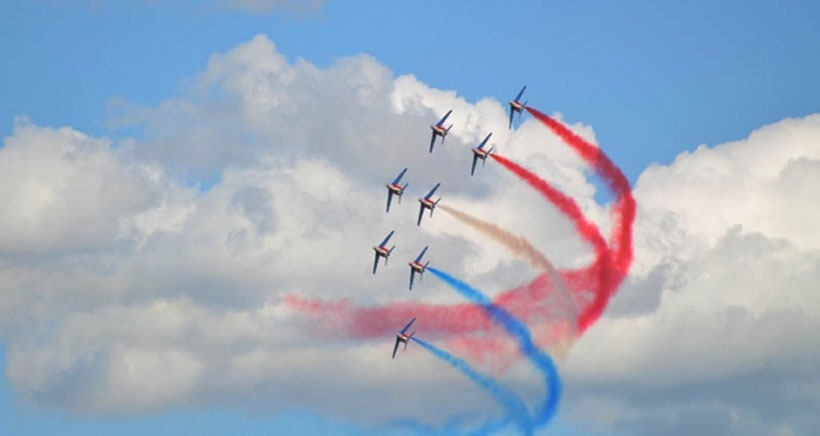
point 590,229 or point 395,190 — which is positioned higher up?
point 395,190

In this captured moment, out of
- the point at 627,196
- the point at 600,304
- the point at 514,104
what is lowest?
the point at 600,304

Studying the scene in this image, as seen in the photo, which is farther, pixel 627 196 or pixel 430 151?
pixel 430 151

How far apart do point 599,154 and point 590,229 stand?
832 cm

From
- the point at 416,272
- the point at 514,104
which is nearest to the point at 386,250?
the point at 416,272

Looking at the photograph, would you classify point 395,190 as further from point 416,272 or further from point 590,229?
point 590,229

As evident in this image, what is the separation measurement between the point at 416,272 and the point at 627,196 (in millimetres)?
32321

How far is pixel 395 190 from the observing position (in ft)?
544

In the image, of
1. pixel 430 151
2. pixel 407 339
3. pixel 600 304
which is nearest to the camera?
pixel 600 304

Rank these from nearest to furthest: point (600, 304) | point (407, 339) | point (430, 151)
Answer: point (600, 304), point (430, 151), point (407, 339)

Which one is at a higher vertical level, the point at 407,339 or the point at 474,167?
the point at 474,167

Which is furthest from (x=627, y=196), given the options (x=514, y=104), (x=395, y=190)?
(x=395, y=190)

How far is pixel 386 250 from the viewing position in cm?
17025

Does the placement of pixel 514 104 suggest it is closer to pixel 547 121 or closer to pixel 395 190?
pixel 547 121

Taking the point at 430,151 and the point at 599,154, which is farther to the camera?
the point at 430,151
